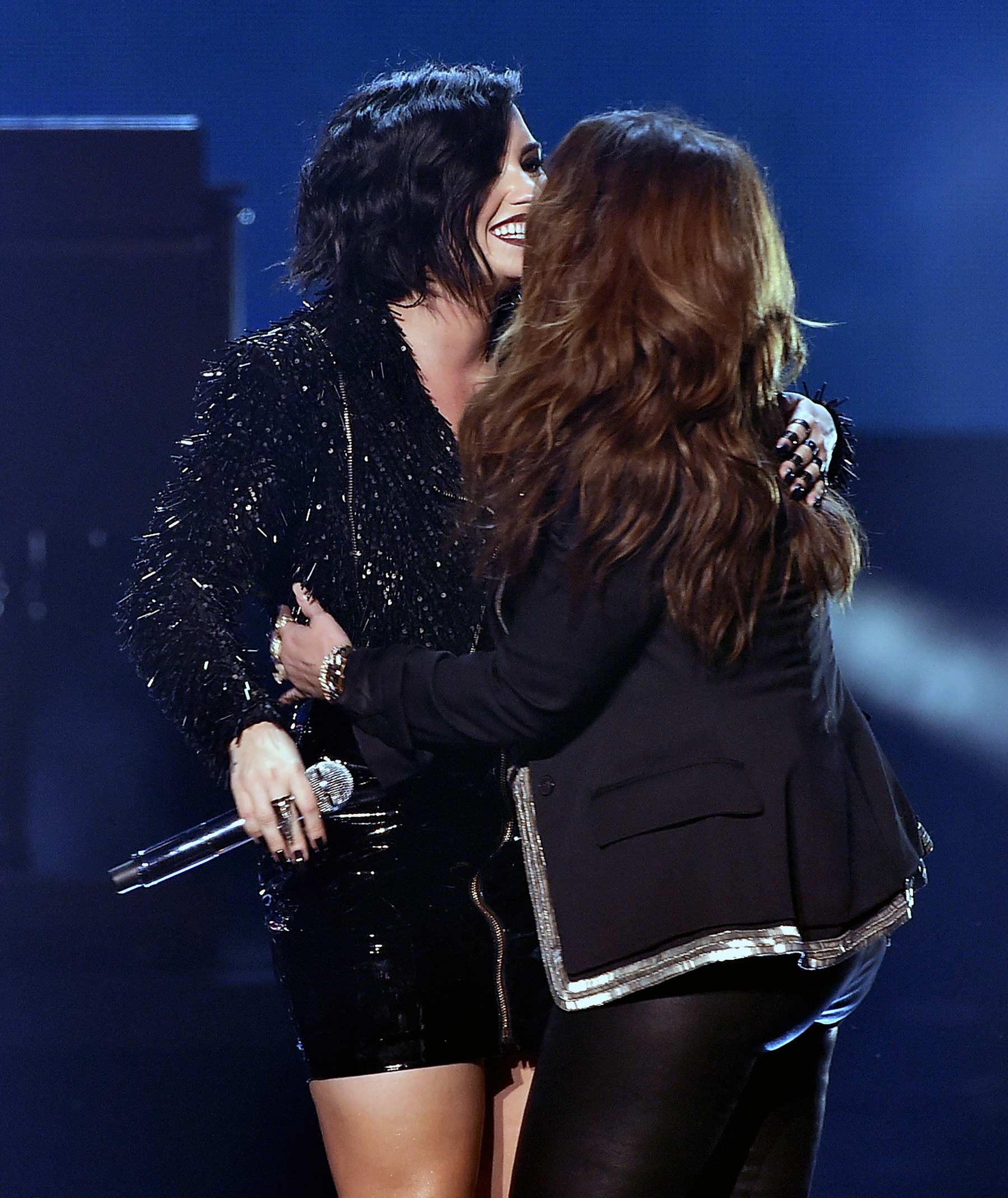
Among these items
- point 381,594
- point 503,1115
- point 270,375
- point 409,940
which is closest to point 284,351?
point 270,375

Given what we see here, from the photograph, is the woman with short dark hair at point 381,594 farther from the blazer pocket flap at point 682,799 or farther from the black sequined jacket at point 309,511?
the blazer pocket flap at point 682,799

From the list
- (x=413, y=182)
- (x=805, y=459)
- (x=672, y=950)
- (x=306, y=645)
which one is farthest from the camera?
(x=413, y=182)

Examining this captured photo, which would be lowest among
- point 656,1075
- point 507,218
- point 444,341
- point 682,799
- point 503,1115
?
point 503,1115

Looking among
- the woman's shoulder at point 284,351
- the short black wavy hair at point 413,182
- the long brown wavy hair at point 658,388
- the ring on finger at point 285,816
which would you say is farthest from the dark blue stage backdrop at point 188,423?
the ring on finger at point 285,816

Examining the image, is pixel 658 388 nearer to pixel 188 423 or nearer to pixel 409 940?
pixel 409 940

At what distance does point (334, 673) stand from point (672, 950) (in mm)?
429

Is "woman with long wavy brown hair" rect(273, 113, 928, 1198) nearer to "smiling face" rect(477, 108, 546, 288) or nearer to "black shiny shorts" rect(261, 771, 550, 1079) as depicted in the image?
"black shiny shorts" rect(261, 771, 550, 1079)

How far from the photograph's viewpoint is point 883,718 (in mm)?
2699

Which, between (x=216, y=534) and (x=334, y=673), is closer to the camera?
(x=334, y=673)

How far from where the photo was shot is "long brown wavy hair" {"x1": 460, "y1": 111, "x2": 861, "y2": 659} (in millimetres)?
1155

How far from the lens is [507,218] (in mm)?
1627

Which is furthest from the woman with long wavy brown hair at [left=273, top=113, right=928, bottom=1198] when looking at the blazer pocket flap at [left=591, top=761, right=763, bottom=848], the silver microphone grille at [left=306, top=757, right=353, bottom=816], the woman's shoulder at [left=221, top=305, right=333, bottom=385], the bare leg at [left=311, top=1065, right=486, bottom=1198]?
the woman's shoulder at [left=221, top=305, right=333, bottom=385]

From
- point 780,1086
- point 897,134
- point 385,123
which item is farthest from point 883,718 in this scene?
point 385,123

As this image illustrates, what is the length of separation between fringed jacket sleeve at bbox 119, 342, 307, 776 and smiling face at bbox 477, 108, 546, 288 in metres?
0.31
